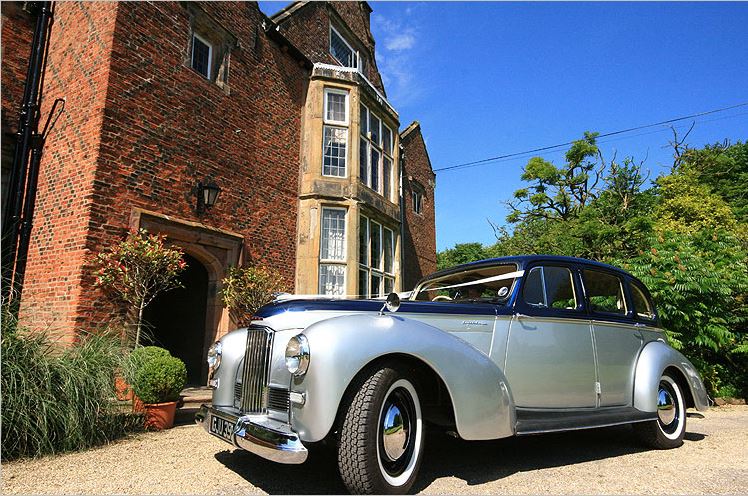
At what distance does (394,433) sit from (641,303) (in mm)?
3727

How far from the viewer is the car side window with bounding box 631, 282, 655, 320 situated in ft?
15.9

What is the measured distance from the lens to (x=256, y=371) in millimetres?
3086

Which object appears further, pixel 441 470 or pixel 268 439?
pixel 441 470

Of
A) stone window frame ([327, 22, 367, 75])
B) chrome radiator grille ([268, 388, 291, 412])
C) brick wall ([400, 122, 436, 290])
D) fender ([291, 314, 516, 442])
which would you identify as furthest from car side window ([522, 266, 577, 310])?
stone window frame ([327, 22, 367, 75])

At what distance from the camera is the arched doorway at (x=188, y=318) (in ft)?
30.0

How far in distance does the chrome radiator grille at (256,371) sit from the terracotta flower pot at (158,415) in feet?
7.50

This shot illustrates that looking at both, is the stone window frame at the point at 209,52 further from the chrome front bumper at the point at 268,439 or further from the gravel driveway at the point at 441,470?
the chrome front bumper at the point at 268,439

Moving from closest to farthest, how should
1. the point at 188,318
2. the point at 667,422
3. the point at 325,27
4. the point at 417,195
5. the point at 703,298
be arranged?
the point at 667,422 → the point at 703,298 → the point at 188,318 → the point at 325,27 → the point at 417,195

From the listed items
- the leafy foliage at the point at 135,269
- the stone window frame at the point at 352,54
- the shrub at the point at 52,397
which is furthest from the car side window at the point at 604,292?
the stone window frame at the point at 352,54

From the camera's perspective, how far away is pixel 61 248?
632cm

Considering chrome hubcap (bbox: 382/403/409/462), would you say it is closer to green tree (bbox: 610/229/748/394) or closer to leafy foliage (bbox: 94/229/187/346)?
leafy foliage (bbox: 94/229/187/346)

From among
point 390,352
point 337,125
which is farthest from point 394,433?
point 337,125

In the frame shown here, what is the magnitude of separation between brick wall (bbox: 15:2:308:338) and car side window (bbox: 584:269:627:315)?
20.6 ft

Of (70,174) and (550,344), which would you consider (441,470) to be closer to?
(550,344)
